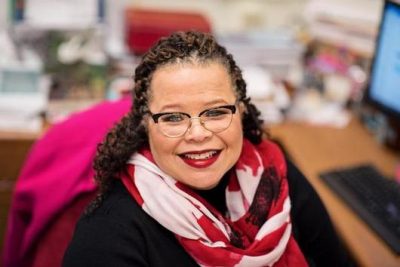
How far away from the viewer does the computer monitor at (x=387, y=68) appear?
1.62 m

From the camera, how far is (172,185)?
1.14 meters

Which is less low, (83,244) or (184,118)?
(184,118)

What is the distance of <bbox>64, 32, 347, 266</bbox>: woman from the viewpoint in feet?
3.49

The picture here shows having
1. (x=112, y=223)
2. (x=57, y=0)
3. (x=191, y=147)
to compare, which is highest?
(x=57, y=0)

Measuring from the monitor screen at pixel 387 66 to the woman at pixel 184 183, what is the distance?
640 mm

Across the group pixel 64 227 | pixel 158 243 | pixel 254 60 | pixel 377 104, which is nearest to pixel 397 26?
pixel 377 104

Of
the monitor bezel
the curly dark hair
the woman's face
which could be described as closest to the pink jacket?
the curly dark hair

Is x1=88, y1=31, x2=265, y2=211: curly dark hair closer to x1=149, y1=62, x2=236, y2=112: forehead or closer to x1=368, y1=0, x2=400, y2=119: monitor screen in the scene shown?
x1=149, y1=62, x2=236, y2=112: forehead

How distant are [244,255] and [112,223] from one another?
28cm

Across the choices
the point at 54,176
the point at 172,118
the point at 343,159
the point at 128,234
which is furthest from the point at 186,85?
the point at 343,159

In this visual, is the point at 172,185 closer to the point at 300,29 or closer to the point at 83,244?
the point at 83,244

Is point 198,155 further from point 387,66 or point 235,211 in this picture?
point 387,66

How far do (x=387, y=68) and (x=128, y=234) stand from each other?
3.40 feet

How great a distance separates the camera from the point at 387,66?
169 cm
